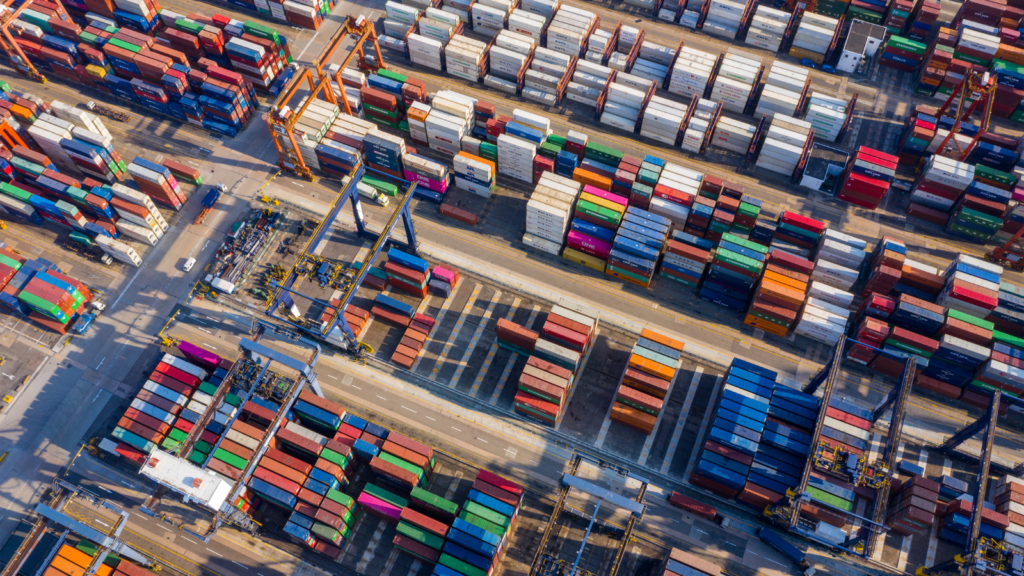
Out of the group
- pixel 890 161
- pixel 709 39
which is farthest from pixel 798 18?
pixel 890 161

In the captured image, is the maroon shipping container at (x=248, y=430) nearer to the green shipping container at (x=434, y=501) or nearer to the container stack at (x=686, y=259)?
the green shipping container at (x=434, y=501)

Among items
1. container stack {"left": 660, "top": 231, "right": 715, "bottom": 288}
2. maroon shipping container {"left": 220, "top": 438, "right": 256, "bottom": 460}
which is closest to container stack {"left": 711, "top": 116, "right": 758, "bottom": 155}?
container stack {"left": 660, "top": 231, "right": 715, "bottom": 288}

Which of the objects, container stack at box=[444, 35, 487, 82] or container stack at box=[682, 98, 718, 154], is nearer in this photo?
container stack at box=[682, 98, 718, 154]

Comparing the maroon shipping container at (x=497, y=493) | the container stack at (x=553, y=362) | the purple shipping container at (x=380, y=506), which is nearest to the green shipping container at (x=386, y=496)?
the purple shipping container at (x=380, y=506)

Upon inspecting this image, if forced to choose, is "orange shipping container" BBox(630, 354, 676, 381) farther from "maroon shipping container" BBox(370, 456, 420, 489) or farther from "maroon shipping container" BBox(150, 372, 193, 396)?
"maroon shipping container" BBox(150, 372, 193, 396)

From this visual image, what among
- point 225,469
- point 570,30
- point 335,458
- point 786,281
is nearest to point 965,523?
point 786,281

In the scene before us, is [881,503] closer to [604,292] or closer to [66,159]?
[604,292]
